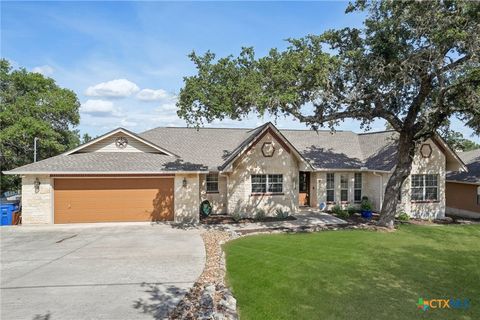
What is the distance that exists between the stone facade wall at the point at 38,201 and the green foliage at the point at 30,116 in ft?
38.0

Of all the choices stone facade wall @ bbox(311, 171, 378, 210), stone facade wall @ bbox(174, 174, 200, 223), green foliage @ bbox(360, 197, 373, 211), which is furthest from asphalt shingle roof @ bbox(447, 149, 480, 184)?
stone facade wall @ bbox(174, 174, 200, 223)

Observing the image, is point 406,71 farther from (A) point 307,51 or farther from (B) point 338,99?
(A) point 307,51

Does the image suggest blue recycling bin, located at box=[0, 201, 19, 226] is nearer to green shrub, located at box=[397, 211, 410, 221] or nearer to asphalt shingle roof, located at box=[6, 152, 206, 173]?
asphalt shingle roof, located at box=[6, 152, 206, 173]

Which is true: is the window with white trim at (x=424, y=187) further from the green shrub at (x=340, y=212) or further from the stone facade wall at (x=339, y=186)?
the green shrub at (x=340, y=212)

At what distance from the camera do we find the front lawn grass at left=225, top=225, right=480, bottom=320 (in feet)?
24.2

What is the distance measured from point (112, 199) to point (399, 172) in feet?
51.8

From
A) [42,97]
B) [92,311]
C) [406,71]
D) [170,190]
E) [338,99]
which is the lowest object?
[92,311]

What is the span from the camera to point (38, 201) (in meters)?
16.6

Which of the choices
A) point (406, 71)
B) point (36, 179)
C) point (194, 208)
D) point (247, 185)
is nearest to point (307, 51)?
point (406, 71)

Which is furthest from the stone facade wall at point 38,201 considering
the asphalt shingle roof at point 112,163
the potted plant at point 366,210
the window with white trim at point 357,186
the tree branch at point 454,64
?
the tree branch at point 454,64

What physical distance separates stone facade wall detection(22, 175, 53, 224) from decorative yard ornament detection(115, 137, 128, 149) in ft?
13.4

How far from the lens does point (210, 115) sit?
46.6 ft

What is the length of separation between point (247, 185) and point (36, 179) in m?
11.4

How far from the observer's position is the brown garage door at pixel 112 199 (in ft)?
55.6
